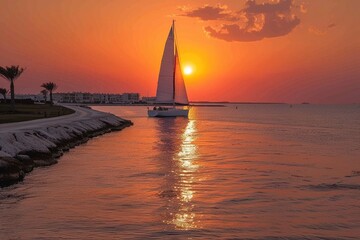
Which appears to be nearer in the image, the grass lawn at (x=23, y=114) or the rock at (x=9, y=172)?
the rock at (x=9, y=172)

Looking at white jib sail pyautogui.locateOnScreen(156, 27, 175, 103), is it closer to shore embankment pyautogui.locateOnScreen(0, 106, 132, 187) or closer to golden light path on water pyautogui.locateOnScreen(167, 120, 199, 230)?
shore embankment pyautogui.locateOnScreen(0, 106, 132, 187)

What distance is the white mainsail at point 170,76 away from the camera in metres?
98.0

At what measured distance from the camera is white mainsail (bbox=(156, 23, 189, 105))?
98000 millimetres

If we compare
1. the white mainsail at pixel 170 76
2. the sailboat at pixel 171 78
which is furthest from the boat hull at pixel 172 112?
the white mainsail at pixel 170 76

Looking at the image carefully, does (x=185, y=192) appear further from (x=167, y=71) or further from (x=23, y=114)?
(x=167, y=71)

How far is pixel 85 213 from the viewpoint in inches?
608

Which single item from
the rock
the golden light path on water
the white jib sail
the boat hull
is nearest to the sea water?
the golden light path on water

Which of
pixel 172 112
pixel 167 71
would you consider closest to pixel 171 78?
pixel 167 71

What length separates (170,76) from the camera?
323 feet

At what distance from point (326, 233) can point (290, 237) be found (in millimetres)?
1321

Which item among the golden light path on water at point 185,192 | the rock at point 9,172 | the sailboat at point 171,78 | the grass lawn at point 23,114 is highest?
the sailboat at point 171,78

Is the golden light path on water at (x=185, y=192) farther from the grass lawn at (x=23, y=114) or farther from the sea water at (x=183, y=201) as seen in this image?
the grass lawn at (x=23, y=114)

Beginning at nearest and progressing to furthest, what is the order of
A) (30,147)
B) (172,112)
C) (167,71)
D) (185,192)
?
(185,192)
(30,147)
(167,71)
(172,112)

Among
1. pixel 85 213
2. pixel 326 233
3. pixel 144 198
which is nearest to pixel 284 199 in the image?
pixel 326 233
